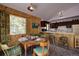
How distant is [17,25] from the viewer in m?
2.04

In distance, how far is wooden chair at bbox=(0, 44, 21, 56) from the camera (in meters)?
1.96

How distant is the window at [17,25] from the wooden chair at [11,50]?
274mm

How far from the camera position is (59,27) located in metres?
2.08

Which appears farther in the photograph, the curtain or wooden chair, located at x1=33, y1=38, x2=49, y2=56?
wooden chair, located at x1=33, y1=38, x2=49, y2=56

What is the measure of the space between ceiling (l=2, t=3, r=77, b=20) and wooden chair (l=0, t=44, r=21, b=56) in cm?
74

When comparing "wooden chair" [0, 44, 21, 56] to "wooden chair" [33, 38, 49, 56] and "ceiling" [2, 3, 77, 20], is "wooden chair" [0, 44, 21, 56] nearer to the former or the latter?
"wooden chair" [33, 38, 49, 56]

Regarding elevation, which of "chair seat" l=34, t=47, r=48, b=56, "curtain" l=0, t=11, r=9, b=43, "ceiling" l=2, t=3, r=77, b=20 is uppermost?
"ceiling" l=2, t=3, r=77, b=20

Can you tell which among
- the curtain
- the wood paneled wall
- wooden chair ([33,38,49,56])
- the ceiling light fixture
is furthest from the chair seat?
the ceiling light fixture

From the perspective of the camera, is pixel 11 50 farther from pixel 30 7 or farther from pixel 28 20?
pixel 30 7

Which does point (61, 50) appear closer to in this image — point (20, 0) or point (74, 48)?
point (74, 48)

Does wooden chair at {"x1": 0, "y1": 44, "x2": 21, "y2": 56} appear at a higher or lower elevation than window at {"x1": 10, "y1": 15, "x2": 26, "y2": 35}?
lower

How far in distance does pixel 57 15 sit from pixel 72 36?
505 mm

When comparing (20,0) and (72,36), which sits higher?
(20,0)

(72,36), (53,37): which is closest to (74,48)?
(72,36)
